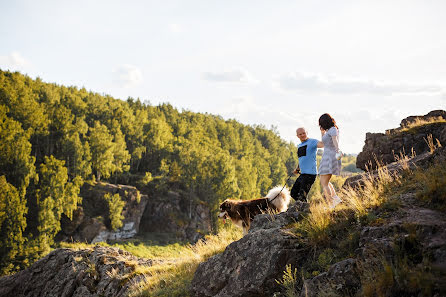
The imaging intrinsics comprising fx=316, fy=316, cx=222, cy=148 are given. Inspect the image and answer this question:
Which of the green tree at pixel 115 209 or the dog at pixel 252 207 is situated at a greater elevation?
the dog at pixel 252 207

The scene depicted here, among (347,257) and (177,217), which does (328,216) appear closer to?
(347,257)

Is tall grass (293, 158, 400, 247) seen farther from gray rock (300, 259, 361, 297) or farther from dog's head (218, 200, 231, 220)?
dog's head (218, 200, 231, 220)

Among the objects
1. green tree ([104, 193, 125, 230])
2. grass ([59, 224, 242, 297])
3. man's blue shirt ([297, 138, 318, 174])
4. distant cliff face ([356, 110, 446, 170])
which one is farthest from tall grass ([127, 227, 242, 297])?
green tree ([104, 193, 125, 230])

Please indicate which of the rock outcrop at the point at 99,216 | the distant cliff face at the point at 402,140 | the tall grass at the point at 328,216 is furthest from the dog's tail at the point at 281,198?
the rock outcrop at the point at 99,216

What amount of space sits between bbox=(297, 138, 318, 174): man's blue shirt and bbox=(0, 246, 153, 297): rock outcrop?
596 centimetres

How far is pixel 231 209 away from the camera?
10234 mm

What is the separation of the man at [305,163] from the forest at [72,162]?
4238 cm

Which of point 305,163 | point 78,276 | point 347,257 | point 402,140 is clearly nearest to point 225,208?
point 305,163

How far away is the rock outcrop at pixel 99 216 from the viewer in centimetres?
5119

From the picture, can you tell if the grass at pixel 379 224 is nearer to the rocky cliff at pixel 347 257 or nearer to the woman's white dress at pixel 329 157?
the rocky cliff at pixel 347 257

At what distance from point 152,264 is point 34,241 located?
Result: 39.0 metres

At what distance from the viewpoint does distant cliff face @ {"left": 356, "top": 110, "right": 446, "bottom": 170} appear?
12.5 metres

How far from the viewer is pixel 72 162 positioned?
5822cm

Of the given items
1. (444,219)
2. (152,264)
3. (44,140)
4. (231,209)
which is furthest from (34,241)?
(444,219)
